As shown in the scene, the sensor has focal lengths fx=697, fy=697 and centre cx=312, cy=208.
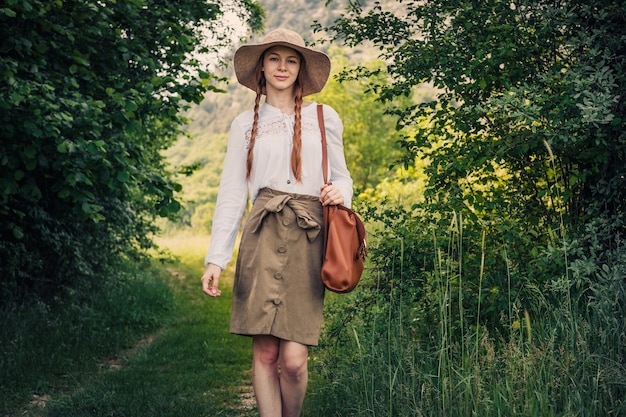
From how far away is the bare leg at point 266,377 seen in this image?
367 centimetres

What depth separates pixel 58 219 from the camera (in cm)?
862

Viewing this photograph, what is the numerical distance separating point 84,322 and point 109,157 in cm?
297

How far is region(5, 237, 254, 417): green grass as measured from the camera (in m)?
5.37

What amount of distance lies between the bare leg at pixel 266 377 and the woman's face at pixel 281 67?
1.35 meters

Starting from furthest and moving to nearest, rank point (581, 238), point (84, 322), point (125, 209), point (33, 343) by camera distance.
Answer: point (125, 209) < point (84, 322) < point (33, 343) < point (581, 238)

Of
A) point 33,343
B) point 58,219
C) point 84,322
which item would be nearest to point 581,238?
point 33,343

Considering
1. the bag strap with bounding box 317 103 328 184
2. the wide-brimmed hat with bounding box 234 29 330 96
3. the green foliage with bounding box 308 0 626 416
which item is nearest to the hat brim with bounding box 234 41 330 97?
the wide-brimmed hat with bounding box 234 29 330 96

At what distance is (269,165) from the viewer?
3678 millimetres

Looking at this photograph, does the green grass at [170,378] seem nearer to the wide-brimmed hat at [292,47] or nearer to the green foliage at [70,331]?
the green foliage at [70,331]

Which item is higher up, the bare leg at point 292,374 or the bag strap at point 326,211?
the bag strap at point 326,211

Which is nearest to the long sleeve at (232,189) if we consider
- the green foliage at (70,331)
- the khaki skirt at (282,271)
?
the khaki skirt at (282,271)

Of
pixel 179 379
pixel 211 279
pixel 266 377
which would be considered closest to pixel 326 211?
pixel 211 279

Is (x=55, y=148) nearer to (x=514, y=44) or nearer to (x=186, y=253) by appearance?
(x=514, y=44)

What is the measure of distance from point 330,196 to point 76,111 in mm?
3225
